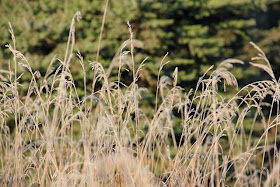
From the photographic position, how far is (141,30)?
5223 millimetres

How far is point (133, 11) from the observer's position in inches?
198

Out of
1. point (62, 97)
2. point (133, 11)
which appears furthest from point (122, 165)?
point (133, 11)

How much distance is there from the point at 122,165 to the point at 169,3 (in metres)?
3.43

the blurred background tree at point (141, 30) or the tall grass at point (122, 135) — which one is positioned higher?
the blurred background tree at point (141, 30)

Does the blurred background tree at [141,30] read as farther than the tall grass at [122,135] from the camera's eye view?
Yes

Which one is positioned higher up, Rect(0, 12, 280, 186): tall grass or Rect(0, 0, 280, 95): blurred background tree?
Rect(0, 0, 280, 95): blurred background tree

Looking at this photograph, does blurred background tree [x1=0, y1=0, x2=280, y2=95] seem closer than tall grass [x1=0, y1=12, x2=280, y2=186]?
No

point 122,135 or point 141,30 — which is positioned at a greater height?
point 141,30

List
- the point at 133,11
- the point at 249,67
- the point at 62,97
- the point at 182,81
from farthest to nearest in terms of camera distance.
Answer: the point at 249,67 → the point at 182,81 → the point at 133,11 → the point at 62,97

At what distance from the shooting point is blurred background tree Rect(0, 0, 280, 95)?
508 centimetres

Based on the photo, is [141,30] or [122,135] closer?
[122,135]

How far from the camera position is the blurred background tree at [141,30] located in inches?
200

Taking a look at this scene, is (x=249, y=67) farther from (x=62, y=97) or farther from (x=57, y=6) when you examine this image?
(x=62, y=97)

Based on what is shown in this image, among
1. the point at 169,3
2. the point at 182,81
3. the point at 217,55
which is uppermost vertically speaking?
the point at 169,3
